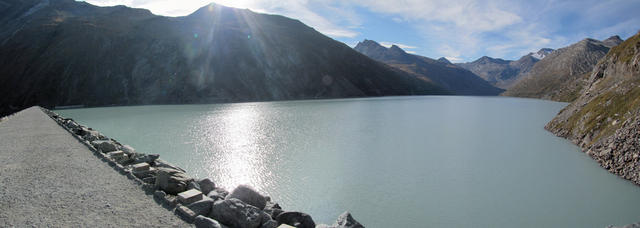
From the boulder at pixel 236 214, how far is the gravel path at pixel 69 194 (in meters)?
0.88

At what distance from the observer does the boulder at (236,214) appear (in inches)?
297

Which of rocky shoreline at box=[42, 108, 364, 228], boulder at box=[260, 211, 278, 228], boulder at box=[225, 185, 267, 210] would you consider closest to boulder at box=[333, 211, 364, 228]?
rocky shoreline at box=[42, 108, 364, 228]

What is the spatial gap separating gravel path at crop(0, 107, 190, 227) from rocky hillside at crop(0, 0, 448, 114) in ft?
256

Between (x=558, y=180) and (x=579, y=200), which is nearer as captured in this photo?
(x=579, y=200)

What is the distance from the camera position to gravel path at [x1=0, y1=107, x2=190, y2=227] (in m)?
7.43

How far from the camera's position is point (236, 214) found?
7.61 m

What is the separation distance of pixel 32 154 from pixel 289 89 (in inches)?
3777

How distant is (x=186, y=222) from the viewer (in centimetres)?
743

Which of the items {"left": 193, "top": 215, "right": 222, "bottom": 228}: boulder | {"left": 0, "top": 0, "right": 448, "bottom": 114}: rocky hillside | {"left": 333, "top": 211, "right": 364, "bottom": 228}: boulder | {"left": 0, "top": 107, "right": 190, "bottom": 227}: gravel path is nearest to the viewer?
{"left": 193, "top": 215, "right": 222, "bottom": 228}: boulder

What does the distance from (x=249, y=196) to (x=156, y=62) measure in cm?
10093

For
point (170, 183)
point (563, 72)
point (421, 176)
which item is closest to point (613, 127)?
point (421, 176)

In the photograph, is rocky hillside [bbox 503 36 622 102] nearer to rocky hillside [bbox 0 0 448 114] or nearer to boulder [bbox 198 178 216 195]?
rocky hillside [bbox 0 0 448 114]

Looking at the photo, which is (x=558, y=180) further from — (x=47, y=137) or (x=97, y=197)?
(x=47, y=137)

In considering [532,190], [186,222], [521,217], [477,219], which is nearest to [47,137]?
[186,222]
